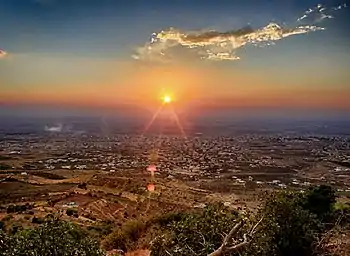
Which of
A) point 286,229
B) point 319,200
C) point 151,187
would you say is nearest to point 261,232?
point 286,229

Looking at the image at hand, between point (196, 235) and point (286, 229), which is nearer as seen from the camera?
point (196, 235)

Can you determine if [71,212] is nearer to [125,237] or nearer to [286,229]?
[125,237]

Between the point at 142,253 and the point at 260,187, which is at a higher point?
the point at 142,253

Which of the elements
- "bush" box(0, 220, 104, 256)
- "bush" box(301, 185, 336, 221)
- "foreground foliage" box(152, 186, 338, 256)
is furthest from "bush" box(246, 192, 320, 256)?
"bush" box(301, 185, 336, 221)

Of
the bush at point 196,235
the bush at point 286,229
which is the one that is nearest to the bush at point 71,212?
the bush at point 196,235

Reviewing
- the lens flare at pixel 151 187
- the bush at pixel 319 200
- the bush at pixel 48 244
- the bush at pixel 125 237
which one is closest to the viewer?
the bush at pixel 48 244

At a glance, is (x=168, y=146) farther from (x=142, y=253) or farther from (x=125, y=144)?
(x=142, y=253)

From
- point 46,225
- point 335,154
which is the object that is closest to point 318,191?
point 46,225

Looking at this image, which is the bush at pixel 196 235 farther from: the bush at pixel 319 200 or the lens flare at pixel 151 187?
the lens flare at pixel 151 187
